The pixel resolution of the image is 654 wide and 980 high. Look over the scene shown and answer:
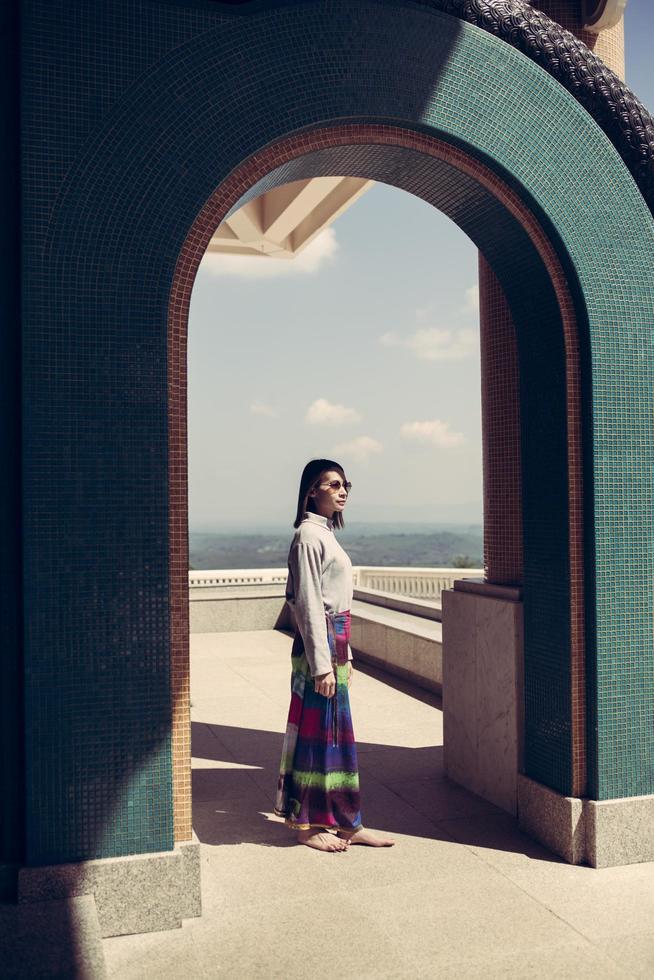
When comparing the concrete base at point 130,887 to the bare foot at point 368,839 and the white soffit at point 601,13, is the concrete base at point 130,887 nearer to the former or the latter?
the bare foot at point 368,839

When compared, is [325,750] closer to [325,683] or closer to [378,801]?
[325,683]

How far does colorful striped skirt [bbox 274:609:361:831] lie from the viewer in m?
5.14

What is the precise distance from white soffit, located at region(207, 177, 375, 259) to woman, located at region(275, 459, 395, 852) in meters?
6.50

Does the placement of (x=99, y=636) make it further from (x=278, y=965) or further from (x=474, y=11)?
(x=474, y=11)

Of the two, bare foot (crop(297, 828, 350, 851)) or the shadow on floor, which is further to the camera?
the shadow on floor

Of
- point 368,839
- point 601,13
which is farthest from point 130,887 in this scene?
point 601,13

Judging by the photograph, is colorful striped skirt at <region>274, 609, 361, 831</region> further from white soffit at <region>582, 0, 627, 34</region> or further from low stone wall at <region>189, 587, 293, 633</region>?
low stone wall at <region>189, 587, 293, 633</region>

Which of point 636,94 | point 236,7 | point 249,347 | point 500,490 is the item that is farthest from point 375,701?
point 249,347

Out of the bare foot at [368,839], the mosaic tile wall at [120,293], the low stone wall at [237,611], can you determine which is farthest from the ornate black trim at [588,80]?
the low stone wall at [237,611]

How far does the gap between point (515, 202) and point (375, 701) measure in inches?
216

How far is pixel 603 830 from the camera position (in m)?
4.91

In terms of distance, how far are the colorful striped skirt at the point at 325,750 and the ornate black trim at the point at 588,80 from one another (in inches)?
120

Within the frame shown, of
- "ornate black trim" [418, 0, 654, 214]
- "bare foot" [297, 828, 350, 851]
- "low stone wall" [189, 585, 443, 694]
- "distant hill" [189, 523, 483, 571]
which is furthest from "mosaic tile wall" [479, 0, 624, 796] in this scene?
"distant hill" [189, 523, 483, 571]

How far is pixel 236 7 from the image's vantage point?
4508mm
